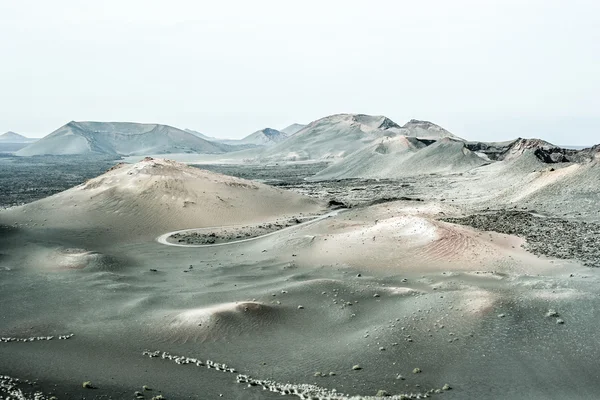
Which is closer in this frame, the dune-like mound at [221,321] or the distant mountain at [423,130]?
the dune-like mound at [221,321]

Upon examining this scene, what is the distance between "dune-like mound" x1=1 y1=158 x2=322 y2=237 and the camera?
982 inches

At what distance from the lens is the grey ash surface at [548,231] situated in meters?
18.4

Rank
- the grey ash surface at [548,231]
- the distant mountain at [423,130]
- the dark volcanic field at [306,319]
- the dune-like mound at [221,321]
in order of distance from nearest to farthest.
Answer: the dark volcanic field at [306,319]
the dune-like mound at [221,321]
the grey ash surface at [548,231]
the distant mountain at [423,130]

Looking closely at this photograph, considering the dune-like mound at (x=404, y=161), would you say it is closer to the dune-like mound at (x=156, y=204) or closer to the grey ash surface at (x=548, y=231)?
the dune-like mound at (x=156, y=204)

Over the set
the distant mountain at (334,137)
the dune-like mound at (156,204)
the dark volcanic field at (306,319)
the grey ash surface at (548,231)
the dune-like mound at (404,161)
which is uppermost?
the distant mountain at (334,137)

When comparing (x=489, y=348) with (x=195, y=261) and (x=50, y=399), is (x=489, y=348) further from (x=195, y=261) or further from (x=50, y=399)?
(x=195, y=261)

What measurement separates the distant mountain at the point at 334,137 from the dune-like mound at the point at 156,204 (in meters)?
62.1


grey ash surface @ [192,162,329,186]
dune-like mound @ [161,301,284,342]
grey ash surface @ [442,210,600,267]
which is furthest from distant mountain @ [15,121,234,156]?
dune-like mound @ [161,301,284,342]

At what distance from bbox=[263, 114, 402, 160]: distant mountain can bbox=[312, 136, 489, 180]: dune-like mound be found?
94.7ft

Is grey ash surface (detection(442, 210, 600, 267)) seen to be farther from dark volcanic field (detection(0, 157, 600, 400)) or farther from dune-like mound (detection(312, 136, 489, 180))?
dune-like mound (detection(312, 136, 489, 180))

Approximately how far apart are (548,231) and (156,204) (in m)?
18.8

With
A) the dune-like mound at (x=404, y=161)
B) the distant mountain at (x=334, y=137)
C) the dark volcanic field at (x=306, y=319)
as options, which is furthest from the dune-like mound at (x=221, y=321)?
the distant mountain at (x=334, y=137)

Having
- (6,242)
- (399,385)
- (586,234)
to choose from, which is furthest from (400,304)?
(6,242)

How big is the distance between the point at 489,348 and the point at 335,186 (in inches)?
1392
